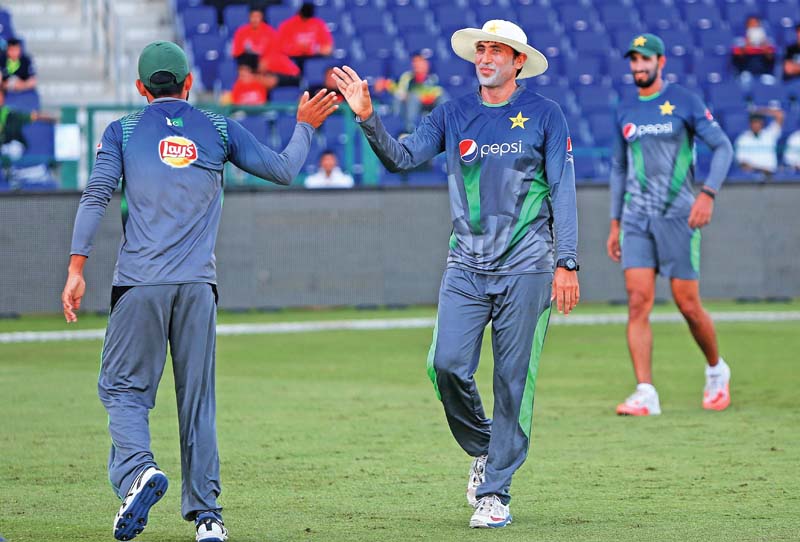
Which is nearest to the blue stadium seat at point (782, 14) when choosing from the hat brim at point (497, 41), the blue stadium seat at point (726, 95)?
the blue stadium seat at point (726, 95)

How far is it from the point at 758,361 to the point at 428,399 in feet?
12.2

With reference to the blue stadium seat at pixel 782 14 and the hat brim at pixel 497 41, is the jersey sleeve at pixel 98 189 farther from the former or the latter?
the blue stadium seat at pixel 782 14

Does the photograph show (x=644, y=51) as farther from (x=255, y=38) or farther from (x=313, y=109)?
(x=255, y=38)

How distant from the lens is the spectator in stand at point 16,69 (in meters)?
19.2

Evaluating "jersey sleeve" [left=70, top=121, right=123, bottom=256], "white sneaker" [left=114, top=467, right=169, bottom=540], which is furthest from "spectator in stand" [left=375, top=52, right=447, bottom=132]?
"white sneaker" [left=114, top=467, right=169, bottom=540]

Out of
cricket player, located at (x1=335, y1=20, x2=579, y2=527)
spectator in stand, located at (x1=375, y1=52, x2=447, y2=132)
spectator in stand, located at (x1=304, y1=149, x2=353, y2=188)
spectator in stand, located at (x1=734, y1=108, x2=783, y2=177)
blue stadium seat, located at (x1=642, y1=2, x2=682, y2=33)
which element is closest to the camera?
cricket player, located at (x1=335, y1=20, x2=579, y2=527)

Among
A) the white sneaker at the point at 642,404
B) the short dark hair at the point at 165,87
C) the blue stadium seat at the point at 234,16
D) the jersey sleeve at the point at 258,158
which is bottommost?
the white sneaker at the point at 642,404

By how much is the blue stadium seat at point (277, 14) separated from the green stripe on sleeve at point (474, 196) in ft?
55.3

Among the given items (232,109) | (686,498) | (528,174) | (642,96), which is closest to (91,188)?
(528,174)

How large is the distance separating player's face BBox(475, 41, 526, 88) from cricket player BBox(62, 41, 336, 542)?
1.12m

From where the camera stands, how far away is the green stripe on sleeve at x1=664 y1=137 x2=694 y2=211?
10.0 meters

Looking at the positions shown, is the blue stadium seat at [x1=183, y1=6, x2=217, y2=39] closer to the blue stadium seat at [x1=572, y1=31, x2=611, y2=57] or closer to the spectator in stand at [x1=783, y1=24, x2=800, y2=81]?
the blue stadium seat at [x1=572, y1=31, x2=611, y2=57]

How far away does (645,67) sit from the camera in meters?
9.87

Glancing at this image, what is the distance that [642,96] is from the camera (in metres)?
10.0
